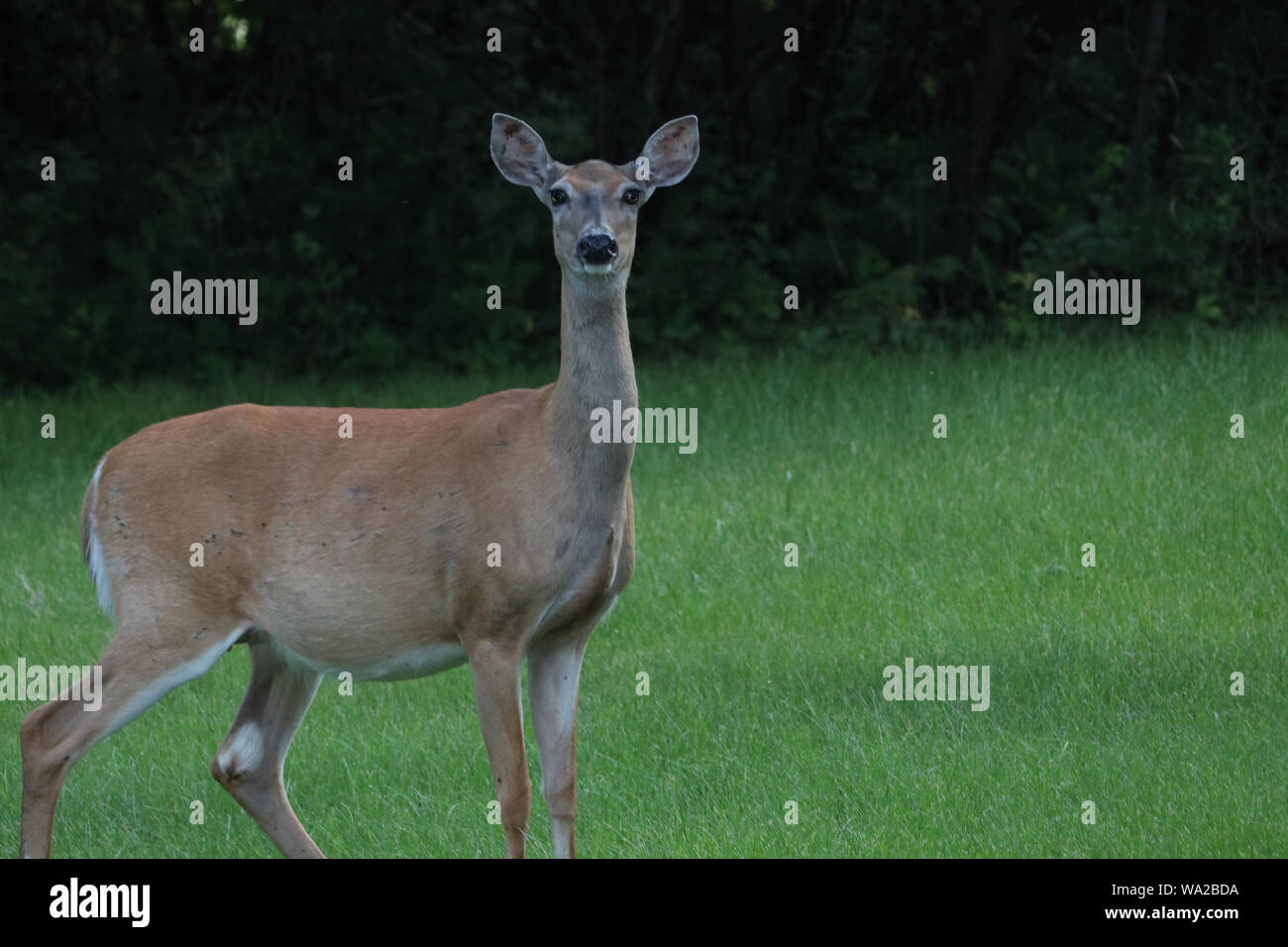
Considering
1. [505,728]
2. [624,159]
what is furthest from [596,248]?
[624,159]

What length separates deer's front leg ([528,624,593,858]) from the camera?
5.67 m

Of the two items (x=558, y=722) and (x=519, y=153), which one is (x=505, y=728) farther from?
(x=519, y=153)

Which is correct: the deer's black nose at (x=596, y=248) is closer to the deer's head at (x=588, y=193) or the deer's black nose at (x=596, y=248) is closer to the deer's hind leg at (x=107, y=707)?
the deer's head at (x=588, y=193)

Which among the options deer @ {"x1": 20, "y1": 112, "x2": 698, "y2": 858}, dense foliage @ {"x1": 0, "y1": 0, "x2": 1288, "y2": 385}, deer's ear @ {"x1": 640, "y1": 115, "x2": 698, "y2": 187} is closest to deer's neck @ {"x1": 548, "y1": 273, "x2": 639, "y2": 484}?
deer @ {"x1": 20, "y1": 112, "x2": 698, "y2": 858}

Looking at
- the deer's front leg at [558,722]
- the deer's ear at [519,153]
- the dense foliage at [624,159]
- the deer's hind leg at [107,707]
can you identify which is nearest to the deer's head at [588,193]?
the deer's ear at [519,153]

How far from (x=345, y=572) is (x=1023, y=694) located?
2765mm

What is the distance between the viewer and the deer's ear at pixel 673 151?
6129 mm

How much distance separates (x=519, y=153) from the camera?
6004 mm

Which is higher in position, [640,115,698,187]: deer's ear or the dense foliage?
the dense foliage

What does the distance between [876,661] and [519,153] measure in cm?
267

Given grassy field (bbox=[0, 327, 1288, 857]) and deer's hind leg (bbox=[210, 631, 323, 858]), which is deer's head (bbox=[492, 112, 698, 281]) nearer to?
deer's hind leg (bbox=[210, 631, 323, 858])

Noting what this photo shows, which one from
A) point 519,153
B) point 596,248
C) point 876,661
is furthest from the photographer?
point 876,661

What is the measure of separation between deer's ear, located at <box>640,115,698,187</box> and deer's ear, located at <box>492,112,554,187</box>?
1.22ft
